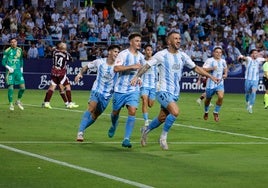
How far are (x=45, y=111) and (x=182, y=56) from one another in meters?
11.4

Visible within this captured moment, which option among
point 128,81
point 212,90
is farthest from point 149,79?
point 128,81

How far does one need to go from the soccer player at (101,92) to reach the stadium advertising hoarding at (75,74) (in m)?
25.0

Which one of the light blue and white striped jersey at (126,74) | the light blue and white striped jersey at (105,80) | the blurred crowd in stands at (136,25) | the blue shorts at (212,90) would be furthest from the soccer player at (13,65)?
the blurred crowd in stands at (136,25)

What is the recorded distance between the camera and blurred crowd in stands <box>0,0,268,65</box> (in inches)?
1731

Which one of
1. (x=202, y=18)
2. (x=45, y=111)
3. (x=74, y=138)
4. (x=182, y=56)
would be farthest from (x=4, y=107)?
(x=202, y=18)

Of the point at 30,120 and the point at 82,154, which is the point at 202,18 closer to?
the point at 30,120

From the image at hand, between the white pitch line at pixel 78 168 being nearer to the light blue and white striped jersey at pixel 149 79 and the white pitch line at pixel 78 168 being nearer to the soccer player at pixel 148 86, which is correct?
the soccer player at pixel 148 86

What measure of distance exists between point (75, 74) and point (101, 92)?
2611 cm

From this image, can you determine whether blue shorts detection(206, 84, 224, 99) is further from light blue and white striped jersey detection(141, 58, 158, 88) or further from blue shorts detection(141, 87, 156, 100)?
blue shorts detection(141, 87, 156, 100)

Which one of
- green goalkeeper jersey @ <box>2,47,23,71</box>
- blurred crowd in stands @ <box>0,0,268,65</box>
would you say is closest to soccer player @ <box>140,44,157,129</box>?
green goalkeeper jersey @ <box>2,47,23,71</box>

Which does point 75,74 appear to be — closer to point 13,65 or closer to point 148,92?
point 13,65

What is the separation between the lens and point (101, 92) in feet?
61.8

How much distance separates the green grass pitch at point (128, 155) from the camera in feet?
42.4

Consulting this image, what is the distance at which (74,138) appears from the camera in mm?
19562
